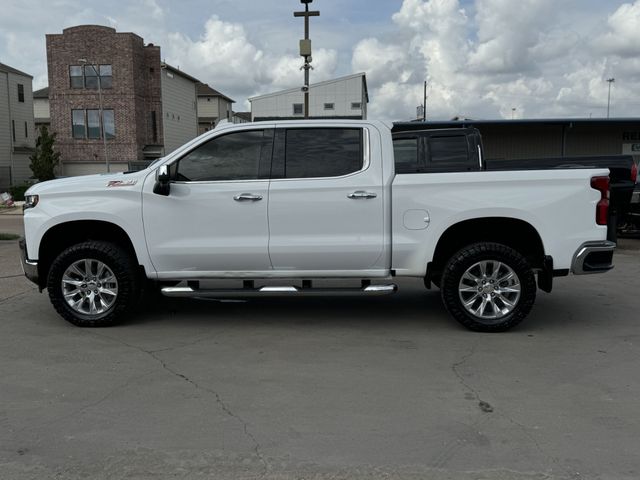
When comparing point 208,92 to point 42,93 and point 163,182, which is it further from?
point 163,182

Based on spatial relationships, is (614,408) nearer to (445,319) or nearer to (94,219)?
(445,319)

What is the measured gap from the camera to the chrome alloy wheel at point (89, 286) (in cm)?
612

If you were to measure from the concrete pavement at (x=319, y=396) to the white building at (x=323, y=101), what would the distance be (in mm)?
41023

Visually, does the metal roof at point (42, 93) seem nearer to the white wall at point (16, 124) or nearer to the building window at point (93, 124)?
the white wall at point (16, 124)

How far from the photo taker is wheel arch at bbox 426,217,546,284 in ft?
19.8

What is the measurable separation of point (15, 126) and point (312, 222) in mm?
46711

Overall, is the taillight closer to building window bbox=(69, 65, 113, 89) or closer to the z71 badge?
the z71 badge

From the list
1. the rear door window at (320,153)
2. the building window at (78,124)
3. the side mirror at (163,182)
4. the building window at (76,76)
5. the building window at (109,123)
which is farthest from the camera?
the building window at (78,124)

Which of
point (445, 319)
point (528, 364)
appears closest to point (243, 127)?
point (445, 319)

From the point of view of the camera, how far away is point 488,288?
5.96 metres

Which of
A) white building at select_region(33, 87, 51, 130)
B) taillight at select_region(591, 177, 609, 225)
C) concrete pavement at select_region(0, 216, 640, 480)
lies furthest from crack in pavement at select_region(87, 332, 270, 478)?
white building at select_region(33, 87, 51, 130)

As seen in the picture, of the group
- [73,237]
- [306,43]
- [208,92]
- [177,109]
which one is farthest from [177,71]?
[73,237]

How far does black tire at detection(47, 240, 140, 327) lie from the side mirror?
0.80m

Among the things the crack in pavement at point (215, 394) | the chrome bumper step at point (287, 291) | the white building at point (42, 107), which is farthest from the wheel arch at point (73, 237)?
the white building at point (42, 107)
